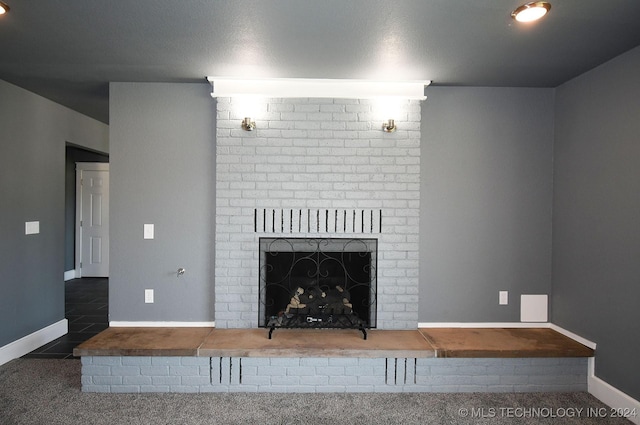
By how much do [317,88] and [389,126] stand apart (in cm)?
66

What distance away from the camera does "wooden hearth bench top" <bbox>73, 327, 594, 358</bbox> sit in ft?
8.54

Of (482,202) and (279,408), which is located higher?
(482,202)

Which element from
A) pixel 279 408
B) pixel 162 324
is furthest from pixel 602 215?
pixel 162 324

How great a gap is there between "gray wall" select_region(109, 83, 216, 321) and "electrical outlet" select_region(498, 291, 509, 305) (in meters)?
2.44

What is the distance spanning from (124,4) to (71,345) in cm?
311

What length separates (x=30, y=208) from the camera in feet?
11.0

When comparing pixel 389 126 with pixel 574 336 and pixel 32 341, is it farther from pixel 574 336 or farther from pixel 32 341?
pixel 32 341

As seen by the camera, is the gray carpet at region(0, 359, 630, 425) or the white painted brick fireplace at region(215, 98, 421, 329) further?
the white painted brick fireplace at region(215, 98, 421, 329)

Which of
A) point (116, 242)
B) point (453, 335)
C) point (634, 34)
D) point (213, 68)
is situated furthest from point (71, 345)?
point (634, 34)

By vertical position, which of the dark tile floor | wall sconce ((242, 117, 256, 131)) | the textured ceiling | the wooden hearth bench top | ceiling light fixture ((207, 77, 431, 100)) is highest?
the textured ceiling

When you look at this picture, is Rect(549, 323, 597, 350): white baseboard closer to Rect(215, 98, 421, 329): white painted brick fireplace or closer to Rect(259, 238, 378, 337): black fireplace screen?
Rect(215, 98, 421, 329): white painted brick fireplace

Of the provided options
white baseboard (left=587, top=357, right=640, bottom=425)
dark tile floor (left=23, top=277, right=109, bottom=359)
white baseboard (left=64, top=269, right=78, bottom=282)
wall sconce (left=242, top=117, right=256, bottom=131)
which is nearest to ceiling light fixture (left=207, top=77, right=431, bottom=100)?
wall sconce (left=242, top=117, right=256, bottom=131)

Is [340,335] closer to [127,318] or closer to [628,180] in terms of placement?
[127,318]

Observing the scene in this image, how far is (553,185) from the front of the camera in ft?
10.2
